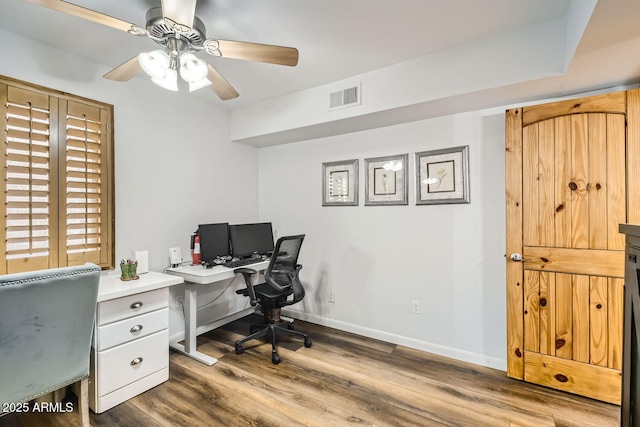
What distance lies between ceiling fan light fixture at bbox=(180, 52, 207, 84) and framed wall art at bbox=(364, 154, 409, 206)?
5.85 ft

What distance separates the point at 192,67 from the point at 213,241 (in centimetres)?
176

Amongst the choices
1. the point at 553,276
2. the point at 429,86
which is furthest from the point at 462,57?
the point at 553,276

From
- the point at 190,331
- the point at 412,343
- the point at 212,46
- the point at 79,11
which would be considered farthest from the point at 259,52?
the point at 412,343

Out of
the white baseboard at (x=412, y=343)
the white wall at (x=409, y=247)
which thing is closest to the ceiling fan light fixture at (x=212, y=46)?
the white wall at (x=409, y=247)

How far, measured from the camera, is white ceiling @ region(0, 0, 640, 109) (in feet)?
5.39

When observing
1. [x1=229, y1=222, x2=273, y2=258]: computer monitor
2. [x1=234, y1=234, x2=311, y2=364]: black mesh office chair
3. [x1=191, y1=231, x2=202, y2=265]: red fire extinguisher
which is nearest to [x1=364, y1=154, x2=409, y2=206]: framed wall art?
[x1=234, y1=234, x2=311, y2=364]: black mesh office chair

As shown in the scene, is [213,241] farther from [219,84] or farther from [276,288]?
[219,84]

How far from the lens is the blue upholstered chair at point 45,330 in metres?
1.27

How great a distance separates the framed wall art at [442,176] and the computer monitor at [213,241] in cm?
197

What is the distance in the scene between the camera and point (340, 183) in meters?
3.18

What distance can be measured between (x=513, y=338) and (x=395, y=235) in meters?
1.21

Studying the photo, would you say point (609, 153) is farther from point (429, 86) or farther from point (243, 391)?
point (243, 391)

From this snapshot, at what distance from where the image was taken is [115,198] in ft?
7.94

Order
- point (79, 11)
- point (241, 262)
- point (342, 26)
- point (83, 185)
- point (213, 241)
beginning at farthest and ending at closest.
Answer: point (213, 241) < point (241, 262) < point (83, 185) < point (342, 26) < point (79, 11)
